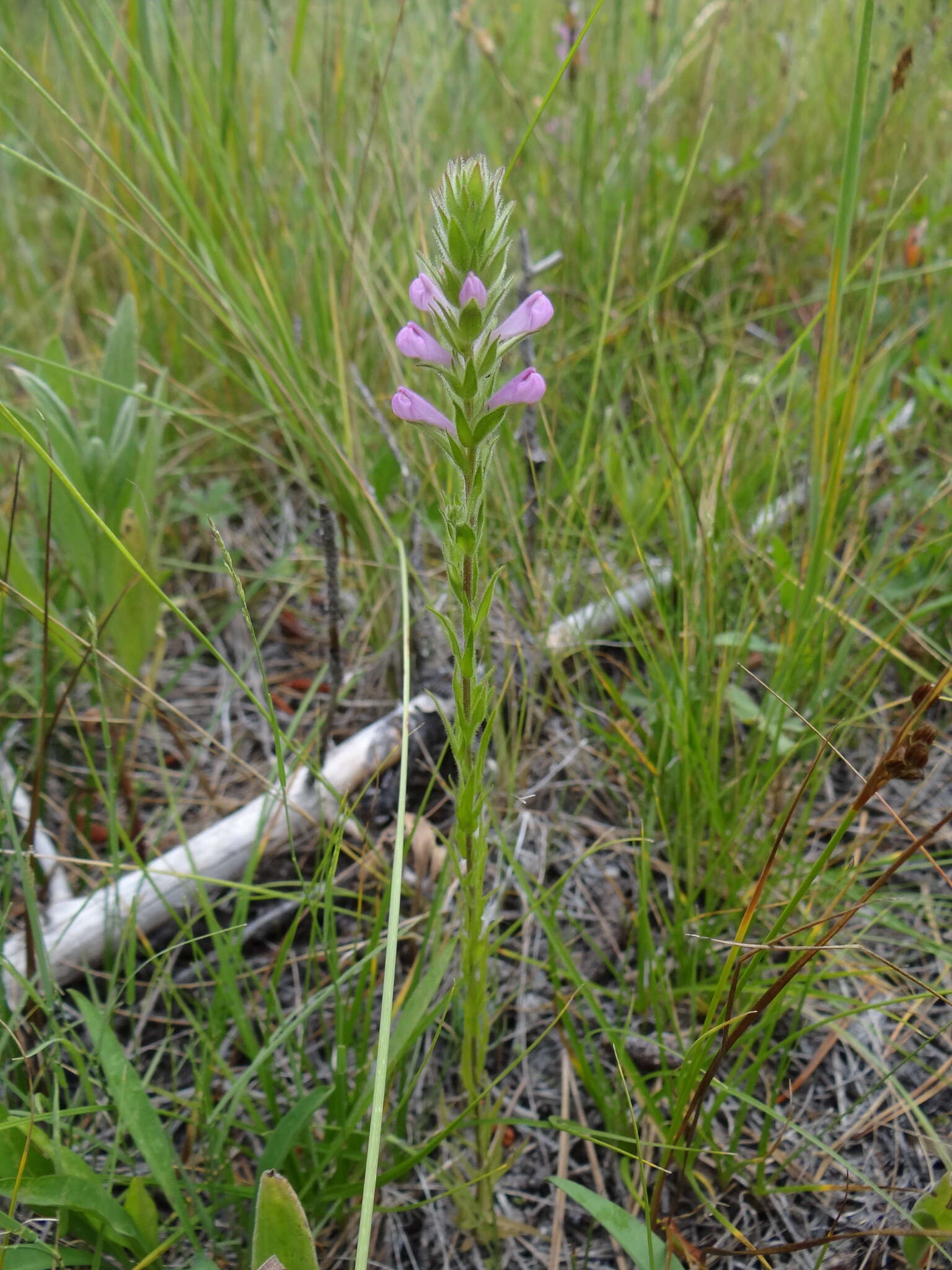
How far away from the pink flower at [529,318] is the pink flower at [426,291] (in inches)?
2.6

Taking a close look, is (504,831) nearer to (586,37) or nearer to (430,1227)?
(430,1227)

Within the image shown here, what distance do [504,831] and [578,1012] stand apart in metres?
0.33

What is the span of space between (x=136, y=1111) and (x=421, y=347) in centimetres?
96

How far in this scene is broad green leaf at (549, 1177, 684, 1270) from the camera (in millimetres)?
961

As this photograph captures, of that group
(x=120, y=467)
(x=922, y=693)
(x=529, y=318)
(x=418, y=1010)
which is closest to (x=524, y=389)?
(x=529, y=318)

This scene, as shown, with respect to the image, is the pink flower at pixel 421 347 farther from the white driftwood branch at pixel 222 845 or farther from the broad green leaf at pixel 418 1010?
the broad green leaf at pixel 418 1010

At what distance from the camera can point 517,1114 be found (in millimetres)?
1245

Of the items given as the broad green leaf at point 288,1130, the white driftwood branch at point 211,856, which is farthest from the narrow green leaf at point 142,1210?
the white driftwood branch at point 211,856

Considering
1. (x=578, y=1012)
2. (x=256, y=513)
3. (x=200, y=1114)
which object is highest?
(x=256, y=513)

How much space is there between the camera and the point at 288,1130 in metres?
1.02

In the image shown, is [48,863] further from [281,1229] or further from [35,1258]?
[281,1229]

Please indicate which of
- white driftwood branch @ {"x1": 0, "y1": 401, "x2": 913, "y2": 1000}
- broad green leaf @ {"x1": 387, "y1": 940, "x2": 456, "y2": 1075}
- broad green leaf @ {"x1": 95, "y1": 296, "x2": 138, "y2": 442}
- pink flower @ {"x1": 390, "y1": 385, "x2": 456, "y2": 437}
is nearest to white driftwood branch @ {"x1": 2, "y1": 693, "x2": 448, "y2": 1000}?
white driftwood branch @ {"x1": 0, "y1": 401, "x2": 913, "y2": 1000}

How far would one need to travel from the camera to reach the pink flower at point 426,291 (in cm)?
80

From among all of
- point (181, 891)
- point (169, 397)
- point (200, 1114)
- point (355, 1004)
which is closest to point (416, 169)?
point (169, 397)
